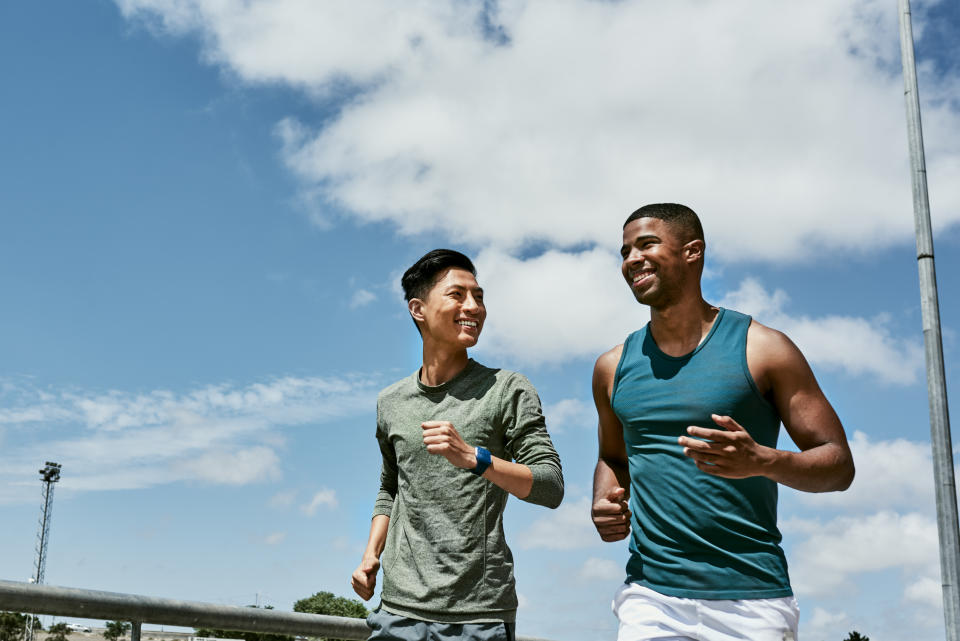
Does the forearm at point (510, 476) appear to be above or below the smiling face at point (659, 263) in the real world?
below

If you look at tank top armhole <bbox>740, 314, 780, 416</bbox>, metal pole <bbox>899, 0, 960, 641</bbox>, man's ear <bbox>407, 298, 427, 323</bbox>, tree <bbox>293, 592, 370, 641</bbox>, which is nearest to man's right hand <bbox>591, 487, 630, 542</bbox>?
tank top armhole <bbox>740, 314, 780, 416</bbox>

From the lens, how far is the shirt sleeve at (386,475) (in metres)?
4.13

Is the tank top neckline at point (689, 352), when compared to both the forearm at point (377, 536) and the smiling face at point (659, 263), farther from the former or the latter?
the forearm at point (377, 536)

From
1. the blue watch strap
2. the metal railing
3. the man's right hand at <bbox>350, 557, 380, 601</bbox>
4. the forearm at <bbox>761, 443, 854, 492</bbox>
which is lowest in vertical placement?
the metal railing

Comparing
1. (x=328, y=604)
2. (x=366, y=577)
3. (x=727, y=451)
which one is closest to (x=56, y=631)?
(x=366, y=577)

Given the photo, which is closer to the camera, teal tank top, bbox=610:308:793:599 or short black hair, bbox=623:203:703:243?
teal tank top, bbox=610:308:793:599

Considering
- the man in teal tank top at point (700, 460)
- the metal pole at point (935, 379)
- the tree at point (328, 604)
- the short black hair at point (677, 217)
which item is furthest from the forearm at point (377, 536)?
the tree at point (328, 604)

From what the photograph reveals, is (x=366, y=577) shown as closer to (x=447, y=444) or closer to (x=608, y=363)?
(x=447, y=444)

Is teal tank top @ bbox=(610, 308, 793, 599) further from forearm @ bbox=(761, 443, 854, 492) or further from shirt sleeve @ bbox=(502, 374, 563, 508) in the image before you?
shirt sleeve @ bbox=(502, 374, 563, 508)

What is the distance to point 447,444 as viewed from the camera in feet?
10.6

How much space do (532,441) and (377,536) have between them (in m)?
0.83

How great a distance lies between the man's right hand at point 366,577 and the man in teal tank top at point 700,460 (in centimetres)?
99

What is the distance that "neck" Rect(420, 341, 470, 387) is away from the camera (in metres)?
4.02

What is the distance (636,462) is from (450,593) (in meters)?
0.83
